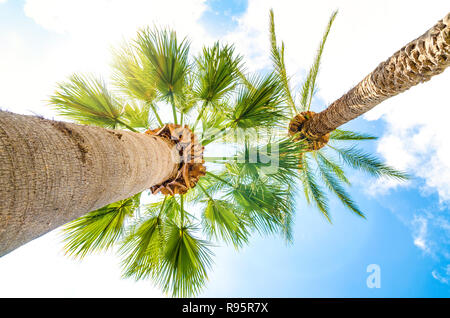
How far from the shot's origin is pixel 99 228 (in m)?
3.43

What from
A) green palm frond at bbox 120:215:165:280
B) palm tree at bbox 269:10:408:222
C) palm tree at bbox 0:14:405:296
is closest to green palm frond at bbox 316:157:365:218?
palm tree at bbox 269:10:408:222

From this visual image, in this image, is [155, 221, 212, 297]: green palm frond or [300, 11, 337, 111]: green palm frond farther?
[300, 11, 337, 111]: green palm frond

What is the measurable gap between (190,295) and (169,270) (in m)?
0.53

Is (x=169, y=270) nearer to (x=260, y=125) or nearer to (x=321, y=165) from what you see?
(x=260, y=125)

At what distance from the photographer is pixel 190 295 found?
130 inches

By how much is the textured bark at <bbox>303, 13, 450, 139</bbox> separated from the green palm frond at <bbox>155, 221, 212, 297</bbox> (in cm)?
346

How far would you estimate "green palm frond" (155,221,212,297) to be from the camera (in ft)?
10.9

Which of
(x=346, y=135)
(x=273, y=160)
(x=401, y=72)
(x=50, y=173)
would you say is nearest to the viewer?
(x=50, y=173)

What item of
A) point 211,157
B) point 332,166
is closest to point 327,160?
point 332,166

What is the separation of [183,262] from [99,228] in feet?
5.10

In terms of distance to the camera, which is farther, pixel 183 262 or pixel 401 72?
pixel 183 262

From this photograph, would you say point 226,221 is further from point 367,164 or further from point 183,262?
point 367,164

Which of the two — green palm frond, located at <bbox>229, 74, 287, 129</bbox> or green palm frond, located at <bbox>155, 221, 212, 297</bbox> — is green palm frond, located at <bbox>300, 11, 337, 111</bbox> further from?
green palm frond, located at <bbox>155, 221, 212, 297</bbox>
